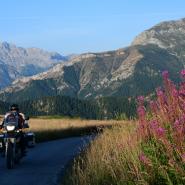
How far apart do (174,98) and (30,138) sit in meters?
12.9

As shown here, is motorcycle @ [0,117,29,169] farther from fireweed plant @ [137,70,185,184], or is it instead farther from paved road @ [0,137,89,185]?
fireweed plant @ [137,70,185,184]

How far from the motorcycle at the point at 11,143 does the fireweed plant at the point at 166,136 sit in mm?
9869

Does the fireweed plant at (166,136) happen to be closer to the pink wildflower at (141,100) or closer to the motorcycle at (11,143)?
the pink wildflower at (141,100)

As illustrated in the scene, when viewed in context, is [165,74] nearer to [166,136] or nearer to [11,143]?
[166,136]

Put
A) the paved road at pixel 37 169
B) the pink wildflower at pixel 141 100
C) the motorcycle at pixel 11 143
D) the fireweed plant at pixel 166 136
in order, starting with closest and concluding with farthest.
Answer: the fireweed plant at pixel 166 136 < the pink wildflower at pixel 141 100 < the paved road at pixel 37 169 < the motorcycle at pixel 11 143

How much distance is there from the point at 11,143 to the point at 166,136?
1152 cm

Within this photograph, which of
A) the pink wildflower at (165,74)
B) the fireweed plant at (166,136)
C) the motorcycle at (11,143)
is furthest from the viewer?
the motorcycle at (11,143)

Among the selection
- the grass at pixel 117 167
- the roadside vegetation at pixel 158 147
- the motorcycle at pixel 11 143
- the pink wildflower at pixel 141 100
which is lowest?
the motorcycle at pixel 11 143

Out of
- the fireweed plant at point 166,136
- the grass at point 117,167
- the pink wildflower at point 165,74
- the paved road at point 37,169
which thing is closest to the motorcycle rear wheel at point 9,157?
the paved road at point 37,169

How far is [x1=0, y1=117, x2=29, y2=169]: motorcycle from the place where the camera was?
17.6 metres

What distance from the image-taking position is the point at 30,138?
1944 centimetres

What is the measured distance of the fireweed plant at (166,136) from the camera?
248 inches

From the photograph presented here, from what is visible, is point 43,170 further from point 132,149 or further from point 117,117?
point 132,149

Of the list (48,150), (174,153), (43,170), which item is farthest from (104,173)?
(48,150)
